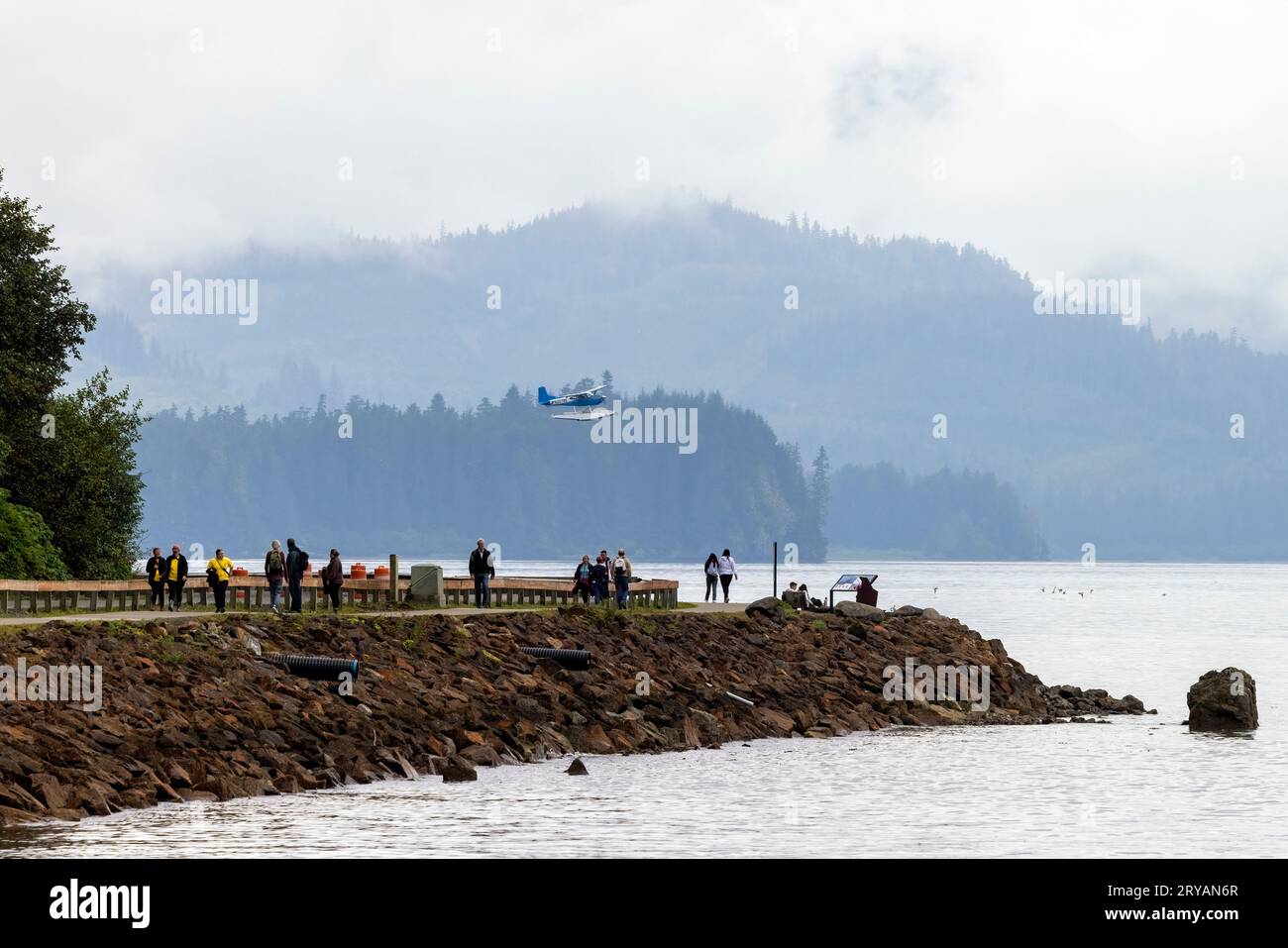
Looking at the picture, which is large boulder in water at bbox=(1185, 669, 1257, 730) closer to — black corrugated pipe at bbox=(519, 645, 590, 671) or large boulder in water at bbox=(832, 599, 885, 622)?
large boulder in water at bbox=(832, 599, 885, 622)

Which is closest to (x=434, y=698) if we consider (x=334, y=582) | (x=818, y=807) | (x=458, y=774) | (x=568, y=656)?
(x=458, y=774)

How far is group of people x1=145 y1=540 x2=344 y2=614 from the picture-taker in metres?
45.0

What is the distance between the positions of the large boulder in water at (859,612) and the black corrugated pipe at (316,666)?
2541cm

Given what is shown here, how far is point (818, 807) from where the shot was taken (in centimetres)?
3092

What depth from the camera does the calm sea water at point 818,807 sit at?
25328 mm

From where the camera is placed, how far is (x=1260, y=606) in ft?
595

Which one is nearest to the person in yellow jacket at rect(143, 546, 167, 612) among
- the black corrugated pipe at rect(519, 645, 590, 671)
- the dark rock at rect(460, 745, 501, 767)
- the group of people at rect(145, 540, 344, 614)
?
the group of people at rect(145, 540, 344, 614)

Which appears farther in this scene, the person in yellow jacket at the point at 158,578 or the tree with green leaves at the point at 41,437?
the tree with green leaves at the point at 41,437

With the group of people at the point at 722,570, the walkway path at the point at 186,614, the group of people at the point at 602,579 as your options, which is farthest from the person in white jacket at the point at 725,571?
the walkway path at the point at 186,614

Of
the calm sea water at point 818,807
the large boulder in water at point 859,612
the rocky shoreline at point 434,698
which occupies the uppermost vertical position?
the large boulder in water at point 859,612

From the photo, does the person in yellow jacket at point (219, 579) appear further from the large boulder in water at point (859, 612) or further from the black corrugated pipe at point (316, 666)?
the large boulder in water at point (859, 612)

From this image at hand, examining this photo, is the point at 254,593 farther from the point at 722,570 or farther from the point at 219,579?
the point at 722,570

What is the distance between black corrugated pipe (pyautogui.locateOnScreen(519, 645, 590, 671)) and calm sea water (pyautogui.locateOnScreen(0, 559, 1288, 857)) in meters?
5.00
